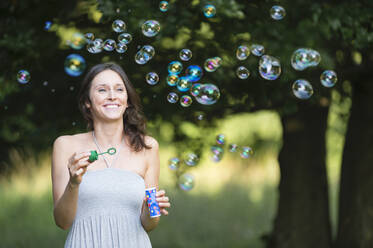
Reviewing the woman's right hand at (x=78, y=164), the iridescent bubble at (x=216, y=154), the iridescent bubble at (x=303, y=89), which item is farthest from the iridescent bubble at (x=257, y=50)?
the woman's right hand at (x=78, y=164)

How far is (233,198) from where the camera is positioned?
11.8 m

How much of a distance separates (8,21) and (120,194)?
2709mm

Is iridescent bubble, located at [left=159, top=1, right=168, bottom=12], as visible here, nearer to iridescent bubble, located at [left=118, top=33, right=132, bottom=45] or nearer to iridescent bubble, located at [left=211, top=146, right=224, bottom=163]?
iridescent bubble, located at [left=118, top=33, right=132, bottom=45]

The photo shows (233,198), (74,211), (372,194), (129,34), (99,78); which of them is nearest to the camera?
(74,211)

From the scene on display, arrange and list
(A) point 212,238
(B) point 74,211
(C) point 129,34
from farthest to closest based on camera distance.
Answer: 1. (A) point 212,238
2. (C) point 129,34
3. (B) point 74,211

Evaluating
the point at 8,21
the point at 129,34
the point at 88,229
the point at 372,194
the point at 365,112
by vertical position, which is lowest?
the point at 372,194

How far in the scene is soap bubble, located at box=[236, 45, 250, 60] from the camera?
13.1 feet

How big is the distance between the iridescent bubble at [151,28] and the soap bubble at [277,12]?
34.5 inches

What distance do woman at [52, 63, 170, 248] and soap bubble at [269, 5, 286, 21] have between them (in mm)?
1558

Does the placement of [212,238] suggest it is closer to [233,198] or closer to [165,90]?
[233,198]

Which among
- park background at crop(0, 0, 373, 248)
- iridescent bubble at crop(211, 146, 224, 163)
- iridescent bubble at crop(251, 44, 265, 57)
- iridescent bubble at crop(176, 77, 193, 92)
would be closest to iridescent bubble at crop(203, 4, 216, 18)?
park background at crop(0, 0, 373, 248)

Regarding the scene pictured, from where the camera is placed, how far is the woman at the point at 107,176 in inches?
100

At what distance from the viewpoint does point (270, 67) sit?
3844 millimetres

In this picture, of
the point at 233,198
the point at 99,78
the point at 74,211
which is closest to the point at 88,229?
the point at 74,211
